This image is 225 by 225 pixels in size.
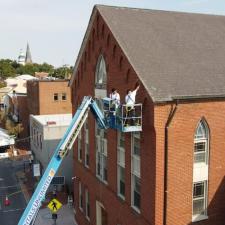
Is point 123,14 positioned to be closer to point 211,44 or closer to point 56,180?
point 211,44

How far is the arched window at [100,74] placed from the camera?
1923 cm

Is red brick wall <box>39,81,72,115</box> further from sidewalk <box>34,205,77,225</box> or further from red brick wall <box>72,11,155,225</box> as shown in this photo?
red brick wall <box>72,11,155,225</box>

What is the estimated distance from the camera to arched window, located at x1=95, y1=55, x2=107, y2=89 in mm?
19234

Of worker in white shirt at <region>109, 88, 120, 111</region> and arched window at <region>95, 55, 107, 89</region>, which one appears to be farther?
arched window at <region>95, 55, 107, 89</region>

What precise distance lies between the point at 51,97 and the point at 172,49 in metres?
34.0

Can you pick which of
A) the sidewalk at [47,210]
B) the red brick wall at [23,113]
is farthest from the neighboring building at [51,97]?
the sidewalk at [47,210]

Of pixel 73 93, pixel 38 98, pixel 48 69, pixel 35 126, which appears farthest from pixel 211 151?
pixel 48 69

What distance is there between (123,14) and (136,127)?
6.91 m

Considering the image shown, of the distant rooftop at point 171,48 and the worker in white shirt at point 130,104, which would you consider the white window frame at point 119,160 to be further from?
the distant rooftop at point 171,48

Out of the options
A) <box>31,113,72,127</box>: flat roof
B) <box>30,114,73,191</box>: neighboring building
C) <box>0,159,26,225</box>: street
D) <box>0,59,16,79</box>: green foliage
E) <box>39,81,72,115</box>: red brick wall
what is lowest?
<box>0,159,26,225</box>: street

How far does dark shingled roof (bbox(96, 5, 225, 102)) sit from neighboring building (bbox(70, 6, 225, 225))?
5 cm

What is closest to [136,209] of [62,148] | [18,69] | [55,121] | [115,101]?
[62,148]

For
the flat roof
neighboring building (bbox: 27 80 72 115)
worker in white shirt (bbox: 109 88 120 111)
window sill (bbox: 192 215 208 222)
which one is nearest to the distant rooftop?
worker in white shirt (bbox: 109 88 120 111)

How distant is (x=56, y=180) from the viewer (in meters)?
29.3
